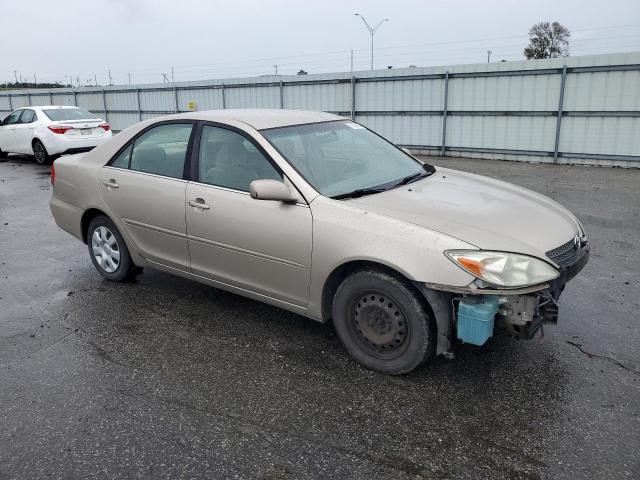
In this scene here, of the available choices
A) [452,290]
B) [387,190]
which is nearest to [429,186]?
[387,190]

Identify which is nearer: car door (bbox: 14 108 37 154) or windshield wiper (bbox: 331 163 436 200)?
windshield wiper (bbox: 331 163 436 200)

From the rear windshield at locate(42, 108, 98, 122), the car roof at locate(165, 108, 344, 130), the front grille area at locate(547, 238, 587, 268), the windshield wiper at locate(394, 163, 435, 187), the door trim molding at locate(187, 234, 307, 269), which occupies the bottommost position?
the door trim molding at locate(187, 234, 307, 269)

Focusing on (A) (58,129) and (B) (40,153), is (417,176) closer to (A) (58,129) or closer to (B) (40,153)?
(A) (58,129)

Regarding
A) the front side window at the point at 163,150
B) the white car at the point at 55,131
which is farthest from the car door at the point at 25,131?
the front side window at the point at 163,150

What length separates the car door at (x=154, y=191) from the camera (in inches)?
171

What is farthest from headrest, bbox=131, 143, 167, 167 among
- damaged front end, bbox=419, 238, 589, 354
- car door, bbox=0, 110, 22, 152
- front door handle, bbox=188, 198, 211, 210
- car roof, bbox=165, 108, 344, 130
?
car door, bbox=0, 110, 22, 152

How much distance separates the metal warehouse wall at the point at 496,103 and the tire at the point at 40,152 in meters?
6.71

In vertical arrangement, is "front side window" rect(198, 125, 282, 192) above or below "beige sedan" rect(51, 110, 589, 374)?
above

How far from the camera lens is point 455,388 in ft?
10.7

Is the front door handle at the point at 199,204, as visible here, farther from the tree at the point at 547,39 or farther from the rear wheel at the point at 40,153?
the tree at the point at 547,39

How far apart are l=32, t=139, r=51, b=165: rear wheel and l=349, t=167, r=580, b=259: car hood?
13185 millimetres

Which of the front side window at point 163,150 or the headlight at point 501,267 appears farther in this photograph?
the front side window at point 163,150

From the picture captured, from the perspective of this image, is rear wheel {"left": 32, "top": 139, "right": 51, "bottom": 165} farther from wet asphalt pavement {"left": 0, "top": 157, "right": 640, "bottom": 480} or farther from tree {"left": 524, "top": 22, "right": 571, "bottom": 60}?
tree {"left": 524, "top": 22, "right": 571, "bottom": 60}

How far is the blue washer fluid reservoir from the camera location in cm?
299
